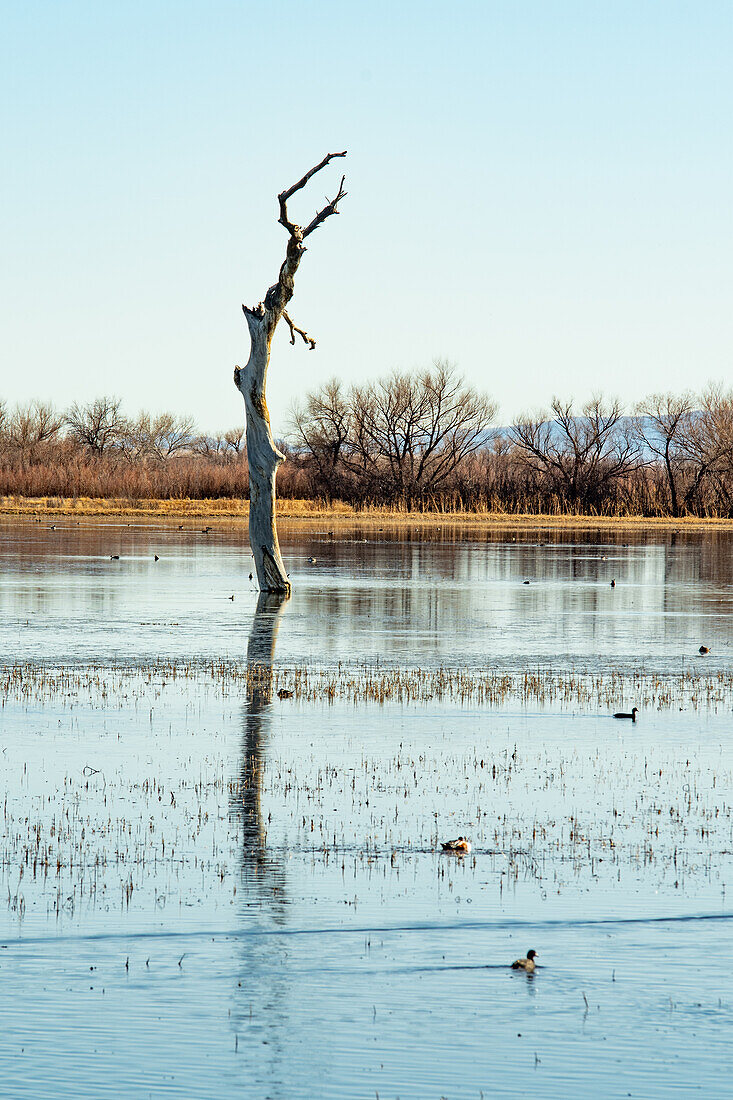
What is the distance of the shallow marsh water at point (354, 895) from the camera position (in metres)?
5.50

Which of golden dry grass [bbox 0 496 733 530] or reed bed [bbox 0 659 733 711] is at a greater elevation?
golden dry grass [bbox 0 496 733 530]

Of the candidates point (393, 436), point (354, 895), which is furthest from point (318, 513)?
point (354, 895)

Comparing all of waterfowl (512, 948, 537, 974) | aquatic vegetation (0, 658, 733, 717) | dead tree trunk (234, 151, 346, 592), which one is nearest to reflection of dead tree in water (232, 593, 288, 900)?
aquatic vegetation (0, 658, 733, 717)

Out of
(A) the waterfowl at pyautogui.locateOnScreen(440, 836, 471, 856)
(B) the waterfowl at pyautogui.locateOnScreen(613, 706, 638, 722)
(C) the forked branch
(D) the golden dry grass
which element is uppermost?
(C) the forked branch

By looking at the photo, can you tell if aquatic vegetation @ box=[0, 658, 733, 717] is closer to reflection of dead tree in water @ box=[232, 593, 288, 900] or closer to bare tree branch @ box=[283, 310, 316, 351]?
reflection of dead tree in water @ box=[232, 593, 288, 900]

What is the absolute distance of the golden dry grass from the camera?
73.4 metres

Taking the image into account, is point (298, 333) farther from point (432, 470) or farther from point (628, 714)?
point (432, 470)

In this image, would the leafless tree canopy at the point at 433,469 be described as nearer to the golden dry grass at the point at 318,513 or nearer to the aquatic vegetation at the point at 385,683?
the golden dry grass at the point at 318,513

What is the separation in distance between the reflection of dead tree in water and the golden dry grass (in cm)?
5414

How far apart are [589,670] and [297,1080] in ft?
38.9

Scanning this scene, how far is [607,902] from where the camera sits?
7.37m

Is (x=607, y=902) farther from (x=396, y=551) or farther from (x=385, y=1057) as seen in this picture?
(x=396, y=551)

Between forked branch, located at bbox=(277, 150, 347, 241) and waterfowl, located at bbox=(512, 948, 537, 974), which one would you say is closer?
waterfowl, located at bbox=(512, 948, 537, 974)

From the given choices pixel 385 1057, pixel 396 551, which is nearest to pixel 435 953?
pixel 385 1057
